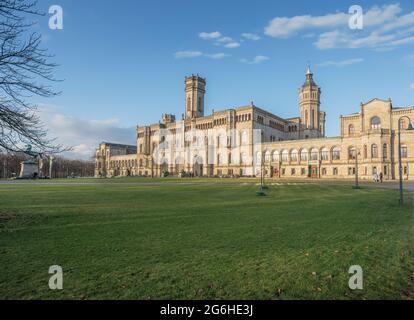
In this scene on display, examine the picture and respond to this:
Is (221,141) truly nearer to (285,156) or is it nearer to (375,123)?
(285,156)

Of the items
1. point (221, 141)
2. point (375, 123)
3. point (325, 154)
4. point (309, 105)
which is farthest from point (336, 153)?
point (221, 141)

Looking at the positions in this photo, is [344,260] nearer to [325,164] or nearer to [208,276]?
[208,276]

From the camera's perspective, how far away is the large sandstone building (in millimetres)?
63188

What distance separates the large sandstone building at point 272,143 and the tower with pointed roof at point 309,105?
35 centimetres

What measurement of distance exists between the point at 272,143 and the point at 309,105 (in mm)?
26635

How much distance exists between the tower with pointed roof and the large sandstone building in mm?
351

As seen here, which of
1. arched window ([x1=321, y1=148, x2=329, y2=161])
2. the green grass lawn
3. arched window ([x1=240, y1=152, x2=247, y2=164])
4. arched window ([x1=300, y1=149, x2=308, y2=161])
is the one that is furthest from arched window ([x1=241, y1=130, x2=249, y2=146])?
the green grass lawn

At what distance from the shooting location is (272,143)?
8362 centimetres

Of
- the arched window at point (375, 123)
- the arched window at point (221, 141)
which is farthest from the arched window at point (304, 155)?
the arched window at point (221, 141)

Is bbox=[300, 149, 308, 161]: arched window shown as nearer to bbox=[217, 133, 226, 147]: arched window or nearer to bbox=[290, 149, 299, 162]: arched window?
bbox=[290, 149, 299, 162]: arched window

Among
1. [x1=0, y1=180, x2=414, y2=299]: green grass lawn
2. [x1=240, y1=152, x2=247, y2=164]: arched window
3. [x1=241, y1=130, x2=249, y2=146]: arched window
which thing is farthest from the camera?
[x1=241, y1=130, x2=249, y2=146]: arched window

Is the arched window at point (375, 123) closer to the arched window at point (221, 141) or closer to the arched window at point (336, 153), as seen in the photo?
the arched window at point (336, 153)
